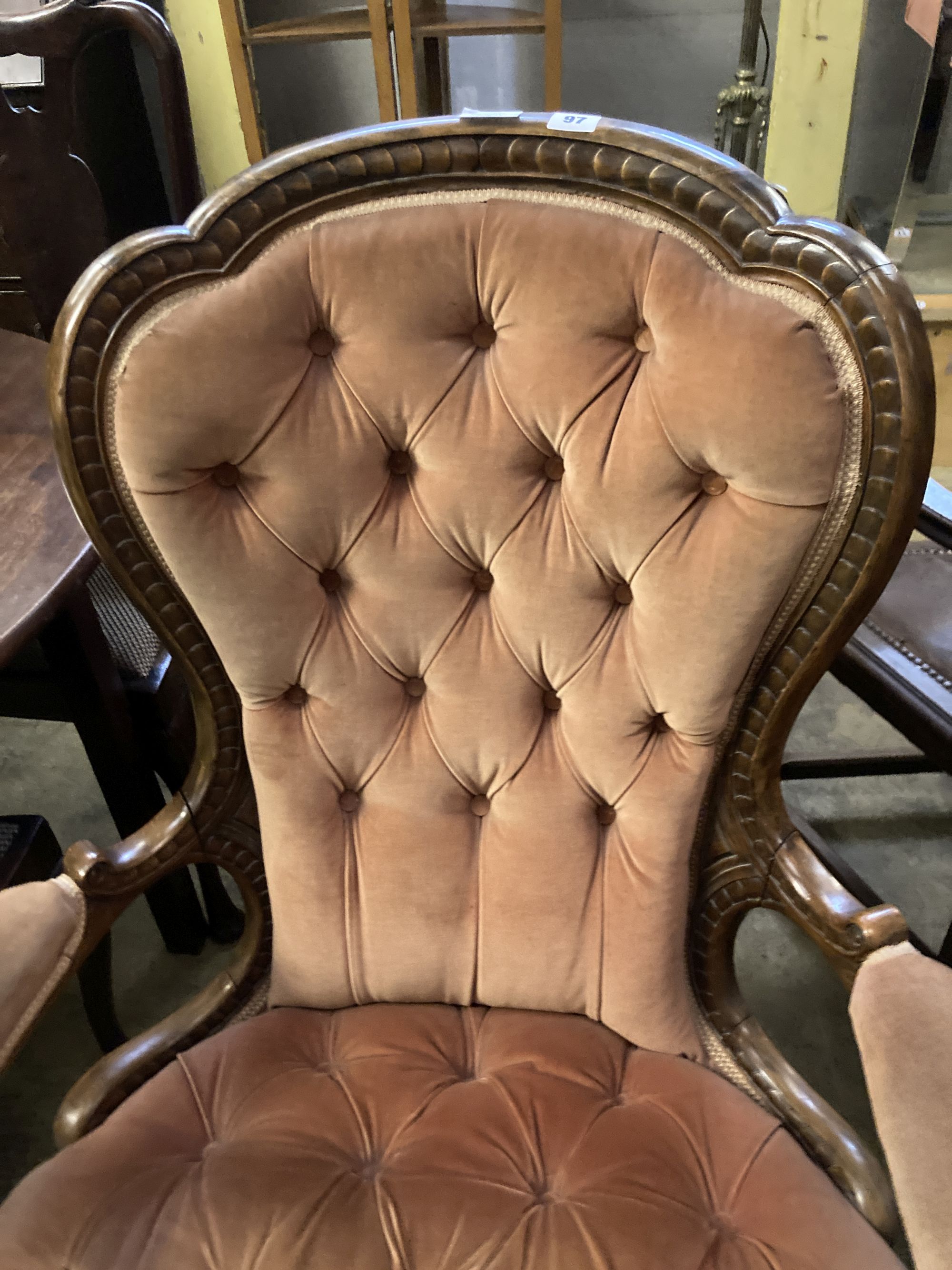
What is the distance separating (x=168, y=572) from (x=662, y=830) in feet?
1.53

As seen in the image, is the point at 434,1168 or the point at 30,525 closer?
the point at 434,1168

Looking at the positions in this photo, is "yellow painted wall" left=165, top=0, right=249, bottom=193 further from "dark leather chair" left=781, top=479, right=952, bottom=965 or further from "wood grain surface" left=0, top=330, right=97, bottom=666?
"dark leather chair" left=781, top=479, right=952, bottom=965

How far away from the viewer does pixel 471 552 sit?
2.42 ft

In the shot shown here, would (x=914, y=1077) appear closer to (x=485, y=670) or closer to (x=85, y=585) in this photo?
(x=485, y=670)

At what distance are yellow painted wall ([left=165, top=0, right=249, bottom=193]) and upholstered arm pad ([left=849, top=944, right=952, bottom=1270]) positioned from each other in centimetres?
186

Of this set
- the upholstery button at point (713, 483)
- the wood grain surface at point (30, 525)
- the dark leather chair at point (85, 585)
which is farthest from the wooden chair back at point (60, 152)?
the upholstery button at point (713, 483)

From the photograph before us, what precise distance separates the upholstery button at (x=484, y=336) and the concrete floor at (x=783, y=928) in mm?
1031

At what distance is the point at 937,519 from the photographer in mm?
1050

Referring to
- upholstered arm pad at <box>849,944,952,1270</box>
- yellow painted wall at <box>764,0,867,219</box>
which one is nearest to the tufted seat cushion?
upholstered arm pad at <box>849,944,952,1270</box>

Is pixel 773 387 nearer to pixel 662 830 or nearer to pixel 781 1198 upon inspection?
pixel 662 830

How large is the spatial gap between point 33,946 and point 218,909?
0.68 m

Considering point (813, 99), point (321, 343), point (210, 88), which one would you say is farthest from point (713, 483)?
point (210, 88)

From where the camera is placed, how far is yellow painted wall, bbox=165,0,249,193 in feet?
6.00

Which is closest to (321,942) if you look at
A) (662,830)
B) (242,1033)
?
(242,1033)
